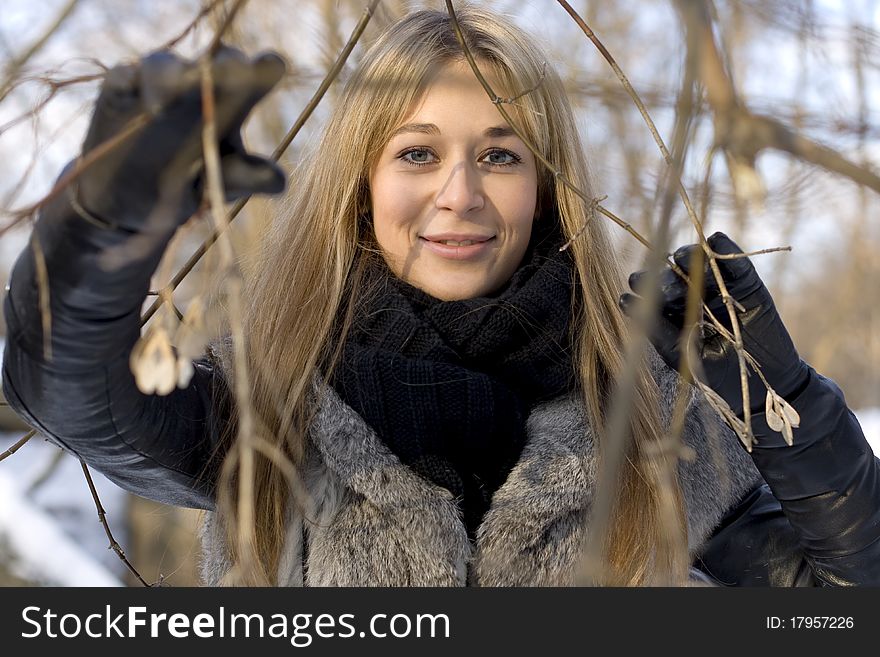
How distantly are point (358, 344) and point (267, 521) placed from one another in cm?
33

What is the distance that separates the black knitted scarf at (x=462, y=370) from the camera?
1.46 m

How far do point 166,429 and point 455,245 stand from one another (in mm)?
591

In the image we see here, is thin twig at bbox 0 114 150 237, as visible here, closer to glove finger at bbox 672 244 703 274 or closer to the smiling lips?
glove finger at bbox 672 244 703 274

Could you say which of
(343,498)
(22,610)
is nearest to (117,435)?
(22,610)

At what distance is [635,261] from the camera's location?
8.61ft

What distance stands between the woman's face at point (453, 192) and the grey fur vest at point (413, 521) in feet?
0.96

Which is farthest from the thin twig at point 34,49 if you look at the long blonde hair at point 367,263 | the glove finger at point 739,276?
the glove finger at point 739,276

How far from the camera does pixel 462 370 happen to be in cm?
149

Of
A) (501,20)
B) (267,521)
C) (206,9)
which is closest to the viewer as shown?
(206,9)

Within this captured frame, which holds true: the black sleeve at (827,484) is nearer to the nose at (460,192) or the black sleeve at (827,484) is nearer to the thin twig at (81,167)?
the nose at (460,192)

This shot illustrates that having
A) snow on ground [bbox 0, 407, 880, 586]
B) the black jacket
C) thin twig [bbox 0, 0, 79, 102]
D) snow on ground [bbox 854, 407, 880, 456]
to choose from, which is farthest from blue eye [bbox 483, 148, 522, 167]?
snow on ground [bbox 854, 407, 880, 456]

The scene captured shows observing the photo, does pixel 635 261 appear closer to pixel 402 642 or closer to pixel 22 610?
pixel 402 642

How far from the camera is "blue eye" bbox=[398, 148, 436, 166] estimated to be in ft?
5.14

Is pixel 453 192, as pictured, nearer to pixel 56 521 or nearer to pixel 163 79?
pixel 163 79
